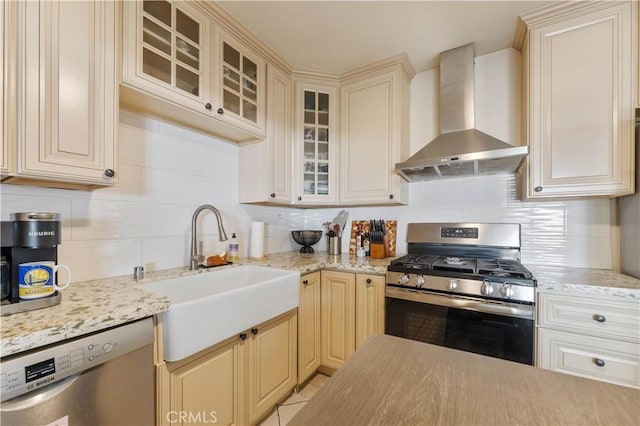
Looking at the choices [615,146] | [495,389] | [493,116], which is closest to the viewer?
[495,389]

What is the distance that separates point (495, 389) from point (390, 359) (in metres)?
0.22

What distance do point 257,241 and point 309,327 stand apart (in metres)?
0.74

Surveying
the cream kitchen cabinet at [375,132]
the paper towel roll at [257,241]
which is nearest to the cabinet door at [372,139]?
the cream kitchen cabinet at [375,132]

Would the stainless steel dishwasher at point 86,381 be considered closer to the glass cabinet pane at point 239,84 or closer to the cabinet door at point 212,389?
the cabinet door at point 212,389

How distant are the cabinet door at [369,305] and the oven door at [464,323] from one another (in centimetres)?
6

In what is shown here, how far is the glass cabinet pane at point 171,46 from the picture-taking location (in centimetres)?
132

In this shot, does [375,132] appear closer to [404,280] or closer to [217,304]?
[404,280]

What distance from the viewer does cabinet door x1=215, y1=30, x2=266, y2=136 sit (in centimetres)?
166

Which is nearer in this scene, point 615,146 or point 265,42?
point 615,146

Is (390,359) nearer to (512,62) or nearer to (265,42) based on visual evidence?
(265,42)

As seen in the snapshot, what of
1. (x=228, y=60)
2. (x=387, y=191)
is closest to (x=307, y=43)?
(x=228, y=60)

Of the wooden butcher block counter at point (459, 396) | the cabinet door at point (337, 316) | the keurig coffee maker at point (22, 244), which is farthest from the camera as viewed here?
the cabinet door at point (337, 316)

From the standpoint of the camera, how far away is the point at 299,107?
7.48 ft

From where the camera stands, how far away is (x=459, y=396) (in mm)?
535
